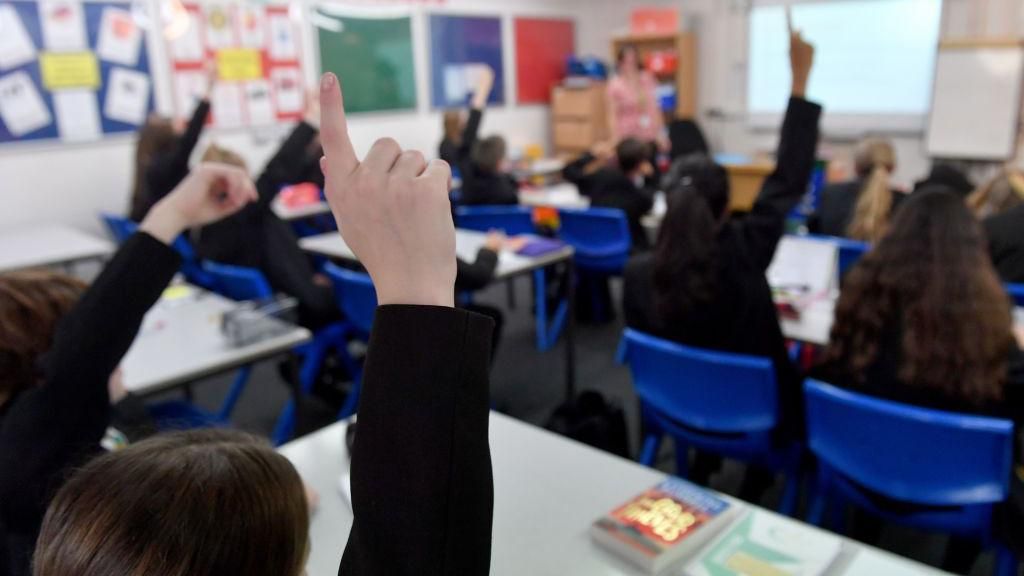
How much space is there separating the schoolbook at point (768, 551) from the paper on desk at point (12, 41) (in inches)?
190

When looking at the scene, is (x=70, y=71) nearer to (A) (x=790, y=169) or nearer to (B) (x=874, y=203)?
(A) (x=790, y=169)

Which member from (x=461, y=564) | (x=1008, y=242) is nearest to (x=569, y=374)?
(x=1008, y=242)

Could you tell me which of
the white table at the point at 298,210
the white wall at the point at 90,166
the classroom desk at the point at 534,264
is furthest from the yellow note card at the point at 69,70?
the classroom desk at the point at 534,264

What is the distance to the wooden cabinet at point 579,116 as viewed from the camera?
24.1 ft

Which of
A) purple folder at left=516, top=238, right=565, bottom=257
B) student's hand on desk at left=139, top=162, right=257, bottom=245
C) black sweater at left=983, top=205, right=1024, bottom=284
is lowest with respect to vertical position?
purple folder at left=516, top=238, right=565, bottom=257

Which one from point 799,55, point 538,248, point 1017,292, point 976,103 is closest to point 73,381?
point 799,55

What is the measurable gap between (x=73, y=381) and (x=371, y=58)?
5420 millimetres

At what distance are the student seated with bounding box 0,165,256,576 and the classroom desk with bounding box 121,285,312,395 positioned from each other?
79cm

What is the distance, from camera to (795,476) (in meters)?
2.03

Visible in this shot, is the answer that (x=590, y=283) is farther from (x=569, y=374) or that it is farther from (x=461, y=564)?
(x=461, y=564)

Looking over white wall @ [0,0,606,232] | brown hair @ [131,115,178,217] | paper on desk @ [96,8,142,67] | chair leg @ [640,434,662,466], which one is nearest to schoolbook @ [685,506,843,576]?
chair leg @ [640,434,662,466]

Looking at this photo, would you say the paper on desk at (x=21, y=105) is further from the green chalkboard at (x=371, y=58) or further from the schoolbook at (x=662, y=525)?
the schoolbook at (x=662, y=525)

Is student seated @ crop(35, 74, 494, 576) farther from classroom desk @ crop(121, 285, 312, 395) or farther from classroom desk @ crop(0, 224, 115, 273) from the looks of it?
classroom desk @ crop(0, 224, 115, 273)

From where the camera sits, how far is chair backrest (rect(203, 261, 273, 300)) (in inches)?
111
